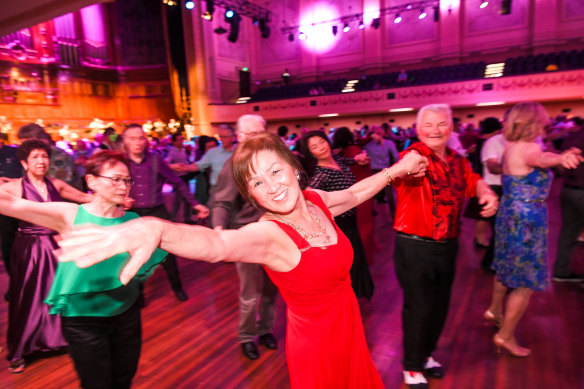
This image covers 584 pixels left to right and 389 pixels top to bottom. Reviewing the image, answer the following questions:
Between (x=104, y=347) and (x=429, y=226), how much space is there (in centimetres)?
159

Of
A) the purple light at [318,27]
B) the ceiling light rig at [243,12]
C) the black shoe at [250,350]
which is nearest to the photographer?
the black shoe at [250,350]

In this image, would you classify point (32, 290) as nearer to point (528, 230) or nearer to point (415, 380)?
point (415, 380)

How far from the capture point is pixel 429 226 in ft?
5.88

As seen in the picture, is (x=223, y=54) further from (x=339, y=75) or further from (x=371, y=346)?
(x=371, y=346)

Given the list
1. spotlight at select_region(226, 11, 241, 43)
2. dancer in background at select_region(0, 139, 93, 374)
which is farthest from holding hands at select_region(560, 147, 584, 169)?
spotlight at select_region(226, 11, 241, 43)

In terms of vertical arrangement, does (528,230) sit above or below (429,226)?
below

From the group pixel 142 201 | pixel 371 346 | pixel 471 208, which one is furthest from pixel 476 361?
pixel 142 201

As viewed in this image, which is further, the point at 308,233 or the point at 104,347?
the point at 104,347

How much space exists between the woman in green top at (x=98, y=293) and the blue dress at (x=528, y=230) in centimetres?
211

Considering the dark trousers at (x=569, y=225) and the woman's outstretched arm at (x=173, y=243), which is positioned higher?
the woman's outstretched arm at (x=173, y=243)

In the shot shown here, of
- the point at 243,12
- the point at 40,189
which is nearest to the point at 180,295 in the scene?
the point at 40,189

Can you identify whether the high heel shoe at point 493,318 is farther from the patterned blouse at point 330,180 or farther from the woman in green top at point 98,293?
the woman in green top at point 98,293

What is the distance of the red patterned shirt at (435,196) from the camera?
5.83 feet

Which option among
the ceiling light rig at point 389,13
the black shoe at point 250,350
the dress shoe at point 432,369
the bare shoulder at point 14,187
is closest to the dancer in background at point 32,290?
the bare shoulder at point 14,187
